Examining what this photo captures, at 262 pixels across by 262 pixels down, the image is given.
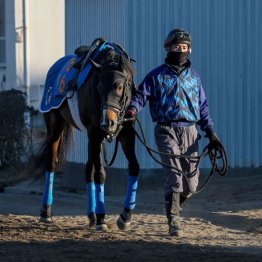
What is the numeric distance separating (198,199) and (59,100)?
2.98 metres

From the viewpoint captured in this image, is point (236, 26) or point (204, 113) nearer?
point (204, 113)

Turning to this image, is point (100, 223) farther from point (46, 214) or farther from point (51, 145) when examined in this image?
point (51, 145)

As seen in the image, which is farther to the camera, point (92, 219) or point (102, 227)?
point (92, 219)

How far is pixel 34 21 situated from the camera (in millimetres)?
23516

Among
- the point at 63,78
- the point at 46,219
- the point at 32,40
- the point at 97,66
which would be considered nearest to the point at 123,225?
the point at 46,219

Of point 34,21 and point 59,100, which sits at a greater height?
point 34,21

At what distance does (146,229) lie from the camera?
31.0 ft

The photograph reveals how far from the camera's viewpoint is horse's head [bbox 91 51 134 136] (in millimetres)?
8473

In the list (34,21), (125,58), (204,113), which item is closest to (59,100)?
(125,58)

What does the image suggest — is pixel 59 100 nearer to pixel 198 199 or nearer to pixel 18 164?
pixel 198 199

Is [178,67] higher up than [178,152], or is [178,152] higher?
[178,67]

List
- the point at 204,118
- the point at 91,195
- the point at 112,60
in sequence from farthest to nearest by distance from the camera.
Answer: the point at 91,195 < the point at 112,60 < the point at 204,118

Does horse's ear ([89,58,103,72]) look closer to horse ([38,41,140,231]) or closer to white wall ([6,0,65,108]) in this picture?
horse ([38,41,140,231])

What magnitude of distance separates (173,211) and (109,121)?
3.73 feet
